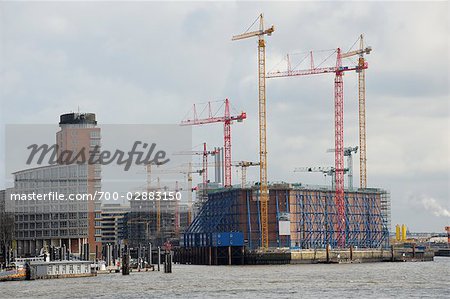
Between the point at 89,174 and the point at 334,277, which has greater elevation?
the point at 89,174

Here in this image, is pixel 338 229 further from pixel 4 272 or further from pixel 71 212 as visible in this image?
pixel 4 272

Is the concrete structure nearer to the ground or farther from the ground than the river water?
farther from the ground

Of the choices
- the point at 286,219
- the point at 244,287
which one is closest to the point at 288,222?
the point at 286,219

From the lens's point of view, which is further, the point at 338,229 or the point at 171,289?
the point at 338,229

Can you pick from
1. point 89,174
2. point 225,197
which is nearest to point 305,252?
point 225,197

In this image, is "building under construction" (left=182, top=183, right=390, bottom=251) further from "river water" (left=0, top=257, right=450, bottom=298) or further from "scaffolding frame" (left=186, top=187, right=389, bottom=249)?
"river water" (left=0, top=257, right=450, bottom=298)

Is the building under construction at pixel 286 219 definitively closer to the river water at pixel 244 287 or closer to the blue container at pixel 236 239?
the blue container at pixel 236 239

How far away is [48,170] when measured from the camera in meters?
192

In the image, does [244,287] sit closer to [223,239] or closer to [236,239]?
[236,239]

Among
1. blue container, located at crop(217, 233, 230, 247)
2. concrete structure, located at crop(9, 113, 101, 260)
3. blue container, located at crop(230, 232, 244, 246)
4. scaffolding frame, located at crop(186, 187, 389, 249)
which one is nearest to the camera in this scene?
blue container, located at crop(230, 232, 244, 246)

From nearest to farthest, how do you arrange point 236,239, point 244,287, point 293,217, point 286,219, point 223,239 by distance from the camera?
1. point 244,287
2. point 236,239
3. point 223,239
4. point 286,219
5. point 293,217

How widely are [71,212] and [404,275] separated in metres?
95.4

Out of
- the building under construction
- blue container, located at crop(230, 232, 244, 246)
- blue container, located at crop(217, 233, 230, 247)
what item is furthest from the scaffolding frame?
blue container, located at crop(230, 232, 244, 246)

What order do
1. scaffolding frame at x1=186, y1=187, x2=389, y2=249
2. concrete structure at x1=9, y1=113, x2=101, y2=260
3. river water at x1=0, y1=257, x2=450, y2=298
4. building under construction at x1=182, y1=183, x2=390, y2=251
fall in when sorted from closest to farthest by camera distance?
river water at x1=0, y1=257, x2=450, y2=298 < building under construction at x1=182, y1=183, x2=390, y2=251 < scaffolding frame at x1=186, y1=187, x2=389, y2=249 < concrete structure at x1=9, y1=113, x2=101, y2=260
